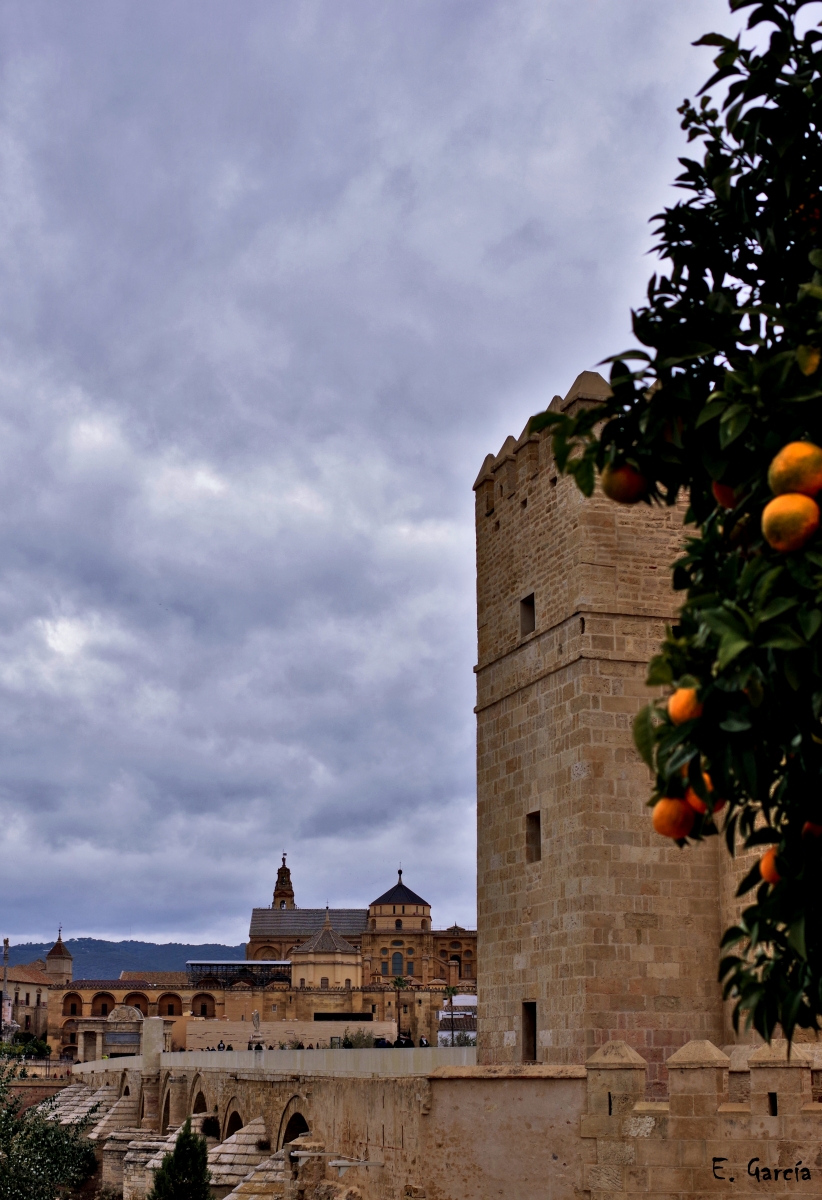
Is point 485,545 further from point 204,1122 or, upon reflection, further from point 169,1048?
point 169,1048

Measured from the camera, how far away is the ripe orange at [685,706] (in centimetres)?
466

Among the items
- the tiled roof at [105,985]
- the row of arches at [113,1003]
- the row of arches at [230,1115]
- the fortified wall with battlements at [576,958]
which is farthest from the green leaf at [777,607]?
the tiled roof at [105,985]

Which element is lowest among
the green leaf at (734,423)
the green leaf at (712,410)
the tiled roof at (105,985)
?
the green leaf at (734,423)

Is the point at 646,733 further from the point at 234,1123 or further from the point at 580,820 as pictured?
the point at 234,1123

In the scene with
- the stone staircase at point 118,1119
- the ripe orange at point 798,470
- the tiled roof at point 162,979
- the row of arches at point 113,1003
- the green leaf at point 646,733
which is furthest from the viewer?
the tiled roof at point 162,979

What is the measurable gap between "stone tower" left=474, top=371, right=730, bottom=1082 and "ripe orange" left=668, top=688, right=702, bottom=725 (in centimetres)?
964

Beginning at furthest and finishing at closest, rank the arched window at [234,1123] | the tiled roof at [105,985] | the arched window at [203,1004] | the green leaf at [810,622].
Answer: the tiled roof at [105,985] < the arched window at [203,1004] < the arched window at [234,1123] < the green leaf at [810,622]

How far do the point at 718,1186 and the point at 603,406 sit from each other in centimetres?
909

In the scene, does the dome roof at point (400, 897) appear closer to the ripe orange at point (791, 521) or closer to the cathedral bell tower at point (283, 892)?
the cathedral bell tower at point (283, 892)

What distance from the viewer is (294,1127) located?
2245cm

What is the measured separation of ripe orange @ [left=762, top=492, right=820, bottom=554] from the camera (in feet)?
14.9

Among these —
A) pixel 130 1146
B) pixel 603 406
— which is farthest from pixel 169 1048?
pixel 603 406

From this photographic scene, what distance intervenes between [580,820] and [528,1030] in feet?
8.79

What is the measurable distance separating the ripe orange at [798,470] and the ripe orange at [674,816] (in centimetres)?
119
